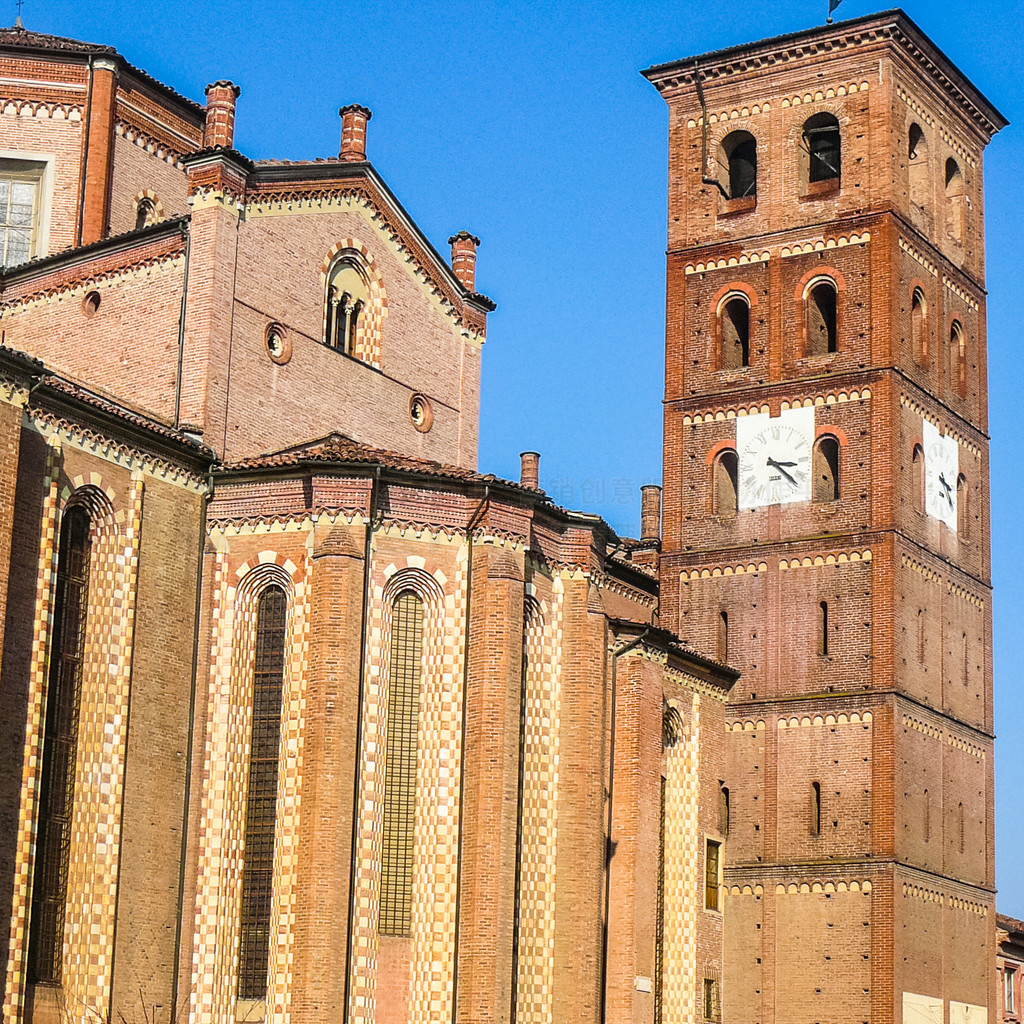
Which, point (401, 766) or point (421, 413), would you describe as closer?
point (401, 766)

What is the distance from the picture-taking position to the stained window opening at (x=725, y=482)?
128 feet

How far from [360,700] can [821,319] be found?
1608cm

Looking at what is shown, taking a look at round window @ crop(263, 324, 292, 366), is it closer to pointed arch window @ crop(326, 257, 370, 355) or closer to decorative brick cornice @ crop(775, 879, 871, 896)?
pointed arch window @ crop(326, 257, 370, 355)

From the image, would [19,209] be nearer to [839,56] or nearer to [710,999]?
[839,56]

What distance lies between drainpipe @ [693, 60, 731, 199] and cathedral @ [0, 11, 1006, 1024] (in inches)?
4.0

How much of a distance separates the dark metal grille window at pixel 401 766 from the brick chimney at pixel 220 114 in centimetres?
802

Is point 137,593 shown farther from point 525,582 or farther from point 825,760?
point 825,760

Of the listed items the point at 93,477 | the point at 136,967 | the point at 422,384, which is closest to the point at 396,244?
the point at 422,384

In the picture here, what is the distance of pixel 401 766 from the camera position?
27.9 m

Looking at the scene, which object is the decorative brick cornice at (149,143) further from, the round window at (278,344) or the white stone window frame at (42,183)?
the round window at (278,344)

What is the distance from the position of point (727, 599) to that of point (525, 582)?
393 inches

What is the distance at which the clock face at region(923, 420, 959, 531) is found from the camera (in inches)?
1527

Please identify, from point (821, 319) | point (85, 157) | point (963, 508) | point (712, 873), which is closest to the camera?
point (85, 157)

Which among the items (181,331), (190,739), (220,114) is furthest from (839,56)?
(190,739)
